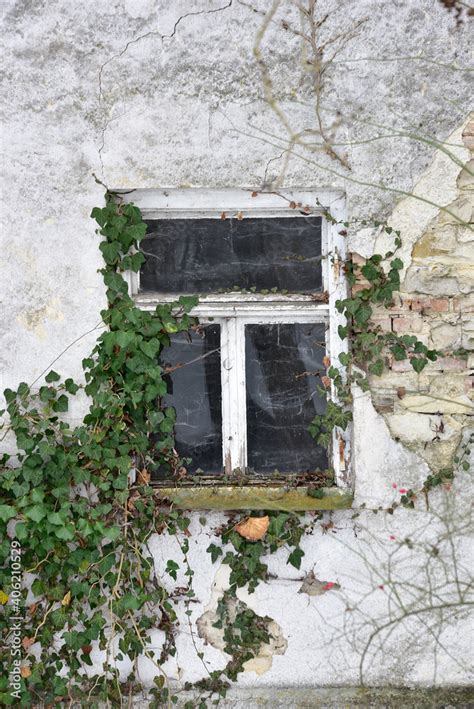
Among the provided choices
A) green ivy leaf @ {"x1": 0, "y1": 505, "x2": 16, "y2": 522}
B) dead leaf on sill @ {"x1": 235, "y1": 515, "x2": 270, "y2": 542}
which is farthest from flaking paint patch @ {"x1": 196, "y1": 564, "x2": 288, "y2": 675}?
green ivy leaf @ {"x1": 0, "y1": 505, "x2": 16, "y2": 522}

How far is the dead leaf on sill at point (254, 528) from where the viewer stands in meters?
3.55

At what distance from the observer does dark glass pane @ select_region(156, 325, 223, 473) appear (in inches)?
145

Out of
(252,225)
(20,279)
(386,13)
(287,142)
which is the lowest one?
(20,279)

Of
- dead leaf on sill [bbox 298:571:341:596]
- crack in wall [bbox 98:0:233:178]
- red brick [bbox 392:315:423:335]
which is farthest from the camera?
dead leaf on sill [bbox 298:571:341:596]

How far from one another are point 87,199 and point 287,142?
963mm

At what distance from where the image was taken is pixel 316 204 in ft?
11.7

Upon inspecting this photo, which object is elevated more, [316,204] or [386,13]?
[386,13]

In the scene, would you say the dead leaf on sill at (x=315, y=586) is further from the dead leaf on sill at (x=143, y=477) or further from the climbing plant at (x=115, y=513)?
the dead leaf on sill at (x=143, y=477)

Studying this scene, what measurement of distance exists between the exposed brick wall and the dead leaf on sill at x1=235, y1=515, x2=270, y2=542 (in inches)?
29.3

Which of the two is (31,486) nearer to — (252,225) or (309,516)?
(309,516)

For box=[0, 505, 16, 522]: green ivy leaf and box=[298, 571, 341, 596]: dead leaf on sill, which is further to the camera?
box=[298, 571, 341, 596]: dead leaf on sill

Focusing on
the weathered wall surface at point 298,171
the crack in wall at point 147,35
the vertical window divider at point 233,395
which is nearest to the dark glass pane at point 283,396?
the vertical window divider at point 233,395

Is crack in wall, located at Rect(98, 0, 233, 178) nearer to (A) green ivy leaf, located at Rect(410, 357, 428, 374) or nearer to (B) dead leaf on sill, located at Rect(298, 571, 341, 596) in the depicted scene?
(A) green ivy leaf, located at Rect(410, 357, 428, 374)

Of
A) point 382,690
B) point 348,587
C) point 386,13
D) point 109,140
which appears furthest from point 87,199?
point 382,690
